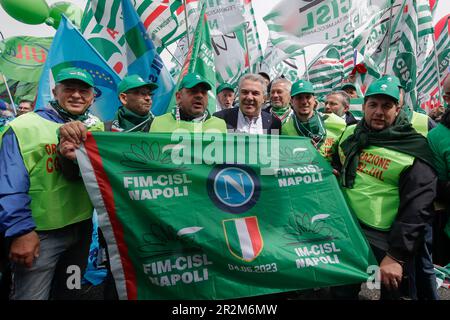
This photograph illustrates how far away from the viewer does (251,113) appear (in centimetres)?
364

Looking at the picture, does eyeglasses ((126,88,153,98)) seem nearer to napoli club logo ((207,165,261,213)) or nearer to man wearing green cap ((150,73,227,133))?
man wearing green cap ((150,73,227,133))

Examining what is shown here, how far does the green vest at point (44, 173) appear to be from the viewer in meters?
2.28

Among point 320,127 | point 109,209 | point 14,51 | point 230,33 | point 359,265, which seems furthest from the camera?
point 14,51

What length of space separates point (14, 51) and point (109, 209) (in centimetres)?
1450

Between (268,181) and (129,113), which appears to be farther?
(129,113)

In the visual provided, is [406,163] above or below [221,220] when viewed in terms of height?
above

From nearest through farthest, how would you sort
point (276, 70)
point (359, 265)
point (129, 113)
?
point (359, 265)
point (129, 113)
point (276, 70)

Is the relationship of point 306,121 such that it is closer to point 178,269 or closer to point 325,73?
point 178,269

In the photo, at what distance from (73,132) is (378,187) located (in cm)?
214

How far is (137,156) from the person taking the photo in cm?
241

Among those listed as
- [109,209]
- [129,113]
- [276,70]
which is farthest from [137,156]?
[276,70]

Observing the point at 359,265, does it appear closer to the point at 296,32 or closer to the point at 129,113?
the point at 129,113

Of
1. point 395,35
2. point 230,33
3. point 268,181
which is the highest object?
point 230,33

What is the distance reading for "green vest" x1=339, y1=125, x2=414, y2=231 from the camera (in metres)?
2.47
